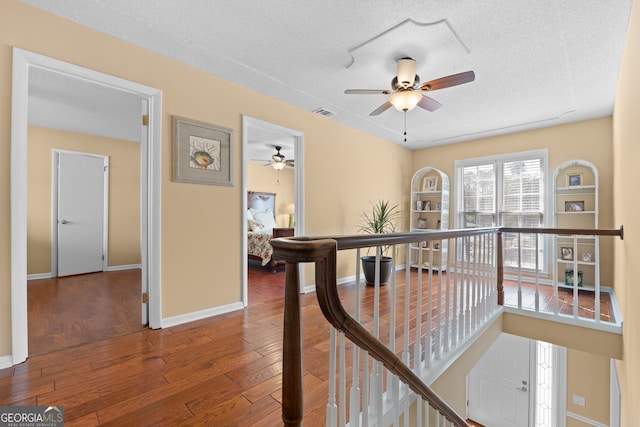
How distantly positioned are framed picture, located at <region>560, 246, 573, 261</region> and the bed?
4161 millimetres

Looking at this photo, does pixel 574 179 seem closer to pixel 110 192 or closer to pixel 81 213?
pixel 110 192

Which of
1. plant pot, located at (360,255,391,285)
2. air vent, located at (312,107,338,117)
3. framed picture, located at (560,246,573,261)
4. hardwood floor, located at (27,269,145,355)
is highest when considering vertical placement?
air vent, located at (312,107,338,117)

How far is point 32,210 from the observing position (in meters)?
4.38

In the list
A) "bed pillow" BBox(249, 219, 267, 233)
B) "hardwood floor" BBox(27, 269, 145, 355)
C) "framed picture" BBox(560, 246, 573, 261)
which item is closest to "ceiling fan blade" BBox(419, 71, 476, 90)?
"framed picture" BBox(560, 246, 573, 261)

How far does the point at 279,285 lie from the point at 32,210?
3967mm

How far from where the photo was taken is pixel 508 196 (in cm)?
480

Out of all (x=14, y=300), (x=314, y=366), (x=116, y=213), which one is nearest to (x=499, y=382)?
(x=314, y=366)

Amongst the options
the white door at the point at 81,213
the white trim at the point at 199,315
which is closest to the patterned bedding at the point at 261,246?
the white trim at the point at 199,315

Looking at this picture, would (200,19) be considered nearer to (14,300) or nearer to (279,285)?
(14,300)

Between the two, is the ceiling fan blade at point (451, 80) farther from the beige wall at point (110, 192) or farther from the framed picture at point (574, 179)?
the beige wall at point (110, 192)

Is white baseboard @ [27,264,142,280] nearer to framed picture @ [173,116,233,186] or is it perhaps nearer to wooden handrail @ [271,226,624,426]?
framed picture @ [173,116,233,186]

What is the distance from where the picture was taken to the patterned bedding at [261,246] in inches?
203

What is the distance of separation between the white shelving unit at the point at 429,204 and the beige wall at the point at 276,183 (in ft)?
11.2

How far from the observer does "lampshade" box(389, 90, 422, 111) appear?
100 inches
